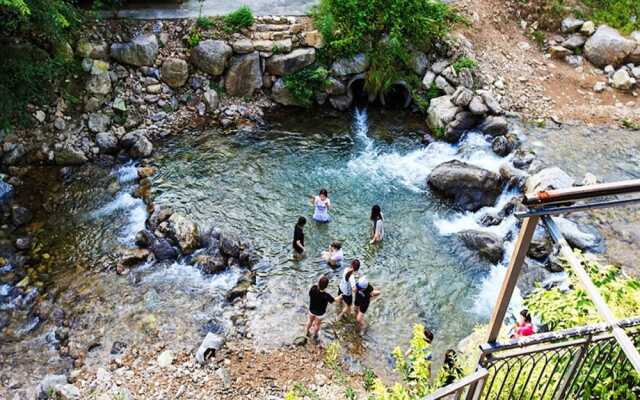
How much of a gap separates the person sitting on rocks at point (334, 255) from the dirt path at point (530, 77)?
7.60m

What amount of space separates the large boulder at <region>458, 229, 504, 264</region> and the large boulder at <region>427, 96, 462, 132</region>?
4.22 metres

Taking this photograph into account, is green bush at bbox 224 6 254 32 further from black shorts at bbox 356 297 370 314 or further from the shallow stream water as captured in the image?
black shorts at bbox 356 297 370 314

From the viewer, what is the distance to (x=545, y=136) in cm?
1465

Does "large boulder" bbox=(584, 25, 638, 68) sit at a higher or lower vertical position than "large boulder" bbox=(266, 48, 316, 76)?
higher

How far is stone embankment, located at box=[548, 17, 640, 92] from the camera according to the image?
1619 cm

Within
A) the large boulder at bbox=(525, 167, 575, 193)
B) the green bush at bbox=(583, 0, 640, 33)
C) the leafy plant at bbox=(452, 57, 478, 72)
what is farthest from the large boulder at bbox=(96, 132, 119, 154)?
the green bush at bbox=(583, 0, 640, 33)

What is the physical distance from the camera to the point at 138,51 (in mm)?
15008

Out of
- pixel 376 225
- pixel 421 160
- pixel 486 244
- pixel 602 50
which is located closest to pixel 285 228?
pixel 376 225

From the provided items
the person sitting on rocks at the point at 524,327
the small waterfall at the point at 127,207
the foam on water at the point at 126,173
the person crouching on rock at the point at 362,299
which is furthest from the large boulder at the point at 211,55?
the person sitting on rocks at the point at 524,327

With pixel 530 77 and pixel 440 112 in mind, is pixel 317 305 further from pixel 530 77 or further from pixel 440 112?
pixel 530 77

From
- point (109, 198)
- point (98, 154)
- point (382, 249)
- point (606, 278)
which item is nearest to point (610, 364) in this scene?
point (606, 278)

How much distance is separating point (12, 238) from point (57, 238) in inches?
37.1

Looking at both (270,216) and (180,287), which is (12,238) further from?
(270,216)

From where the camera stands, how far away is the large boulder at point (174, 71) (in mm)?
15281
